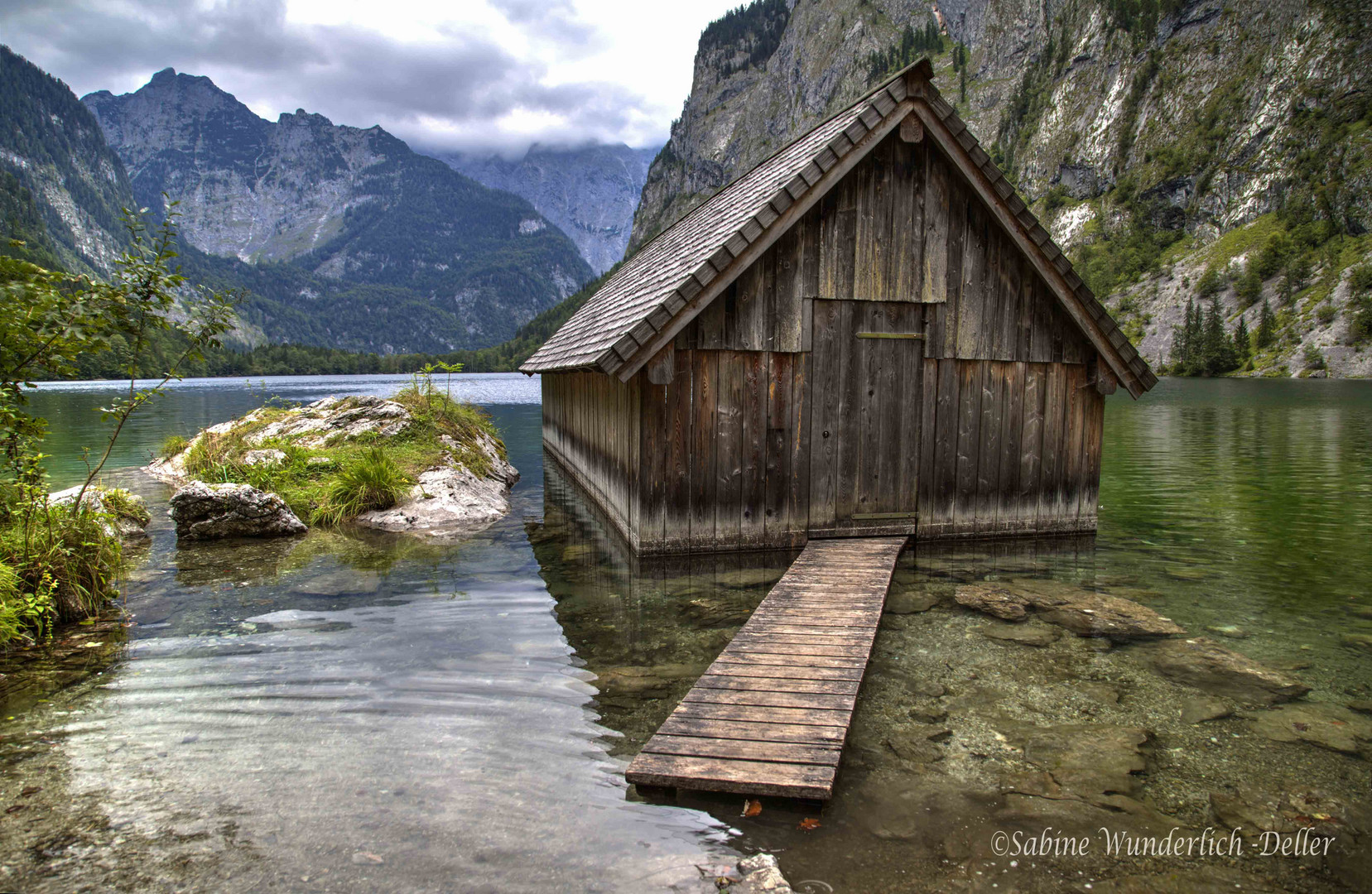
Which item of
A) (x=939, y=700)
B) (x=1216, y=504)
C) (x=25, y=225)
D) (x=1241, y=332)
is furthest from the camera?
(x=25, y=225)

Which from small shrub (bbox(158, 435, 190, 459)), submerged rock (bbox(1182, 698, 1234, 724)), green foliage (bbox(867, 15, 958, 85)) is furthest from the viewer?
green foliage (bbox(867, 15, 958, 85))

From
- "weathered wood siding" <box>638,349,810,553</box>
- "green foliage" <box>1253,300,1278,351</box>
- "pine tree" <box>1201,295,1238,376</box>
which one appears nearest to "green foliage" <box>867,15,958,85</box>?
"pine tree" <box>1201,295,1238,376</box>

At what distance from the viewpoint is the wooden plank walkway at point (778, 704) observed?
4105 mm

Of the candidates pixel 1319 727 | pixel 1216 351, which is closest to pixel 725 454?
pixel 1319 727

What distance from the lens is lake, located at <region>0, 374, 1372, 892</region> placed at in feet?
11.9

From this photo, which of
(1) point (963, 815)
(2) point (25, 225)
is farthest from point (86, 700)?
(2) point (25, 225)

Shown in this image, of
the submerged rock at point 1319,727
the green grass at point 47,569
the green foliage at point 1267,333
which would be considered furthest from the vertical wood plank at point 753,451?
the green foliage at point 1267,333

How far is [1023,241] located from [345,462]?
39.7 feet

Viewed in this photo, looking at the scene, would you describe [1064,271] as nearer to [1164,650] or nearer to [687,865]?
[1164,650]

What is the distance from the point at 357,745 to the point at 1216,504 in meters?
15.7

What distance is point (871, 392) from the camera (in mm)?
9617

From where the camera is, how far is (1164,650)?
21.6 ft

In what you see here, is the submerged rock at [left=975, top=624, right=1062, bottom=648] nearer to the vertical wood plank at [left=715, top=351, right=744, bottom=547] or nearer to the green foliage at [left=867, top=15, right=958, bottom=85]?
the vertical wood plank at [left=715, top=351, right=744, bottom=547]

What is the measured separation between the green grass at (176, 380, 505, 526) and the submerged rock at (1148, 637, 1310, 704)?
37.3ft
